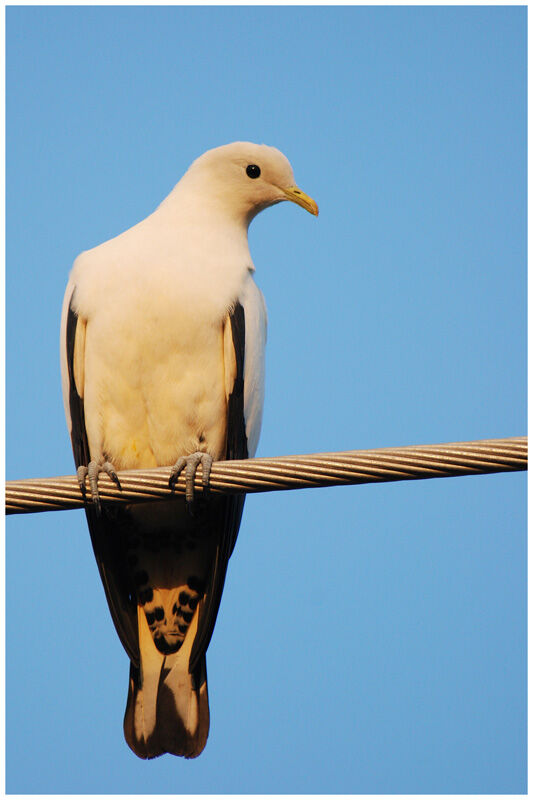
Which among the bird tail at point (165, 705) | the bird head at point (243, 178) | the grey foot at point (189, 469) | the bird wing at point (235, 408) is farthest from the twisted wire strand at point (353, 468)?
the bird head at point (243, 178)

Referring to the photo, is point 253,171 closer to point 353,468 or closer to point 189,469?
point 189,469

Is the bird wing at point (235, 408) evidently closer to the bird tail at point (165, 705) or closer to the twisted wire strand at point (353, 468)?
the bird tail at point (165, 705)

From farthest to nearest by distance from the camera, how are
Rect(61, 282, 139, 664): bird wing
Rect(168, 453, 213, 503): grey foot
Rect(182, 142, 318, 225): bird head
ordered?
Rect(182, 142, 318, 225): bird head, Rect(61, 282, 139, 664): bird wing, Rect(168, 453, 213, 503): grey foot

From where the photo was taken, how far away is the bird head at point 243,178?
5.71 metres

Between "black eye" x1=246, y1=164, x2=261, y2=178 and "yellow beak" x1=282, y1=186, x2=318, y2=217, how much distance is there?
8.3 inches

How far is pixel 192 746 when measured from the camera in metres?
4.95

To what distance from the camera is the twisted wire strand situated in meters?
3.49

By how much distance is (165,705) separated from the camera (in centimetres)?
500

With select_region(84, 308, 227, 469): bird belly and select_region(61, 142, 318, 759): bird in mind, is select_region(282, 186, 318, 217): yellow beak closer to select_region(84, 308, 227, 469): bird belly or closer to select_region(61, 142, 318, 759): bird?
select_region(61, 142, 318, 759): bird

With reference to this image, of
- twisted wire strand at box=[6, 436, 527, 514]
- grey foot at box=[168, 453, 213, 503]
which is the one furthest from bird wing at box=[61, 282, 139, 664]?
twisted wire strand at box=[6, 436, 527, 514]

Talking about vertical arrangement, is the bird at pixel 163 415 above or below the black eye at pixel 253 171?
below

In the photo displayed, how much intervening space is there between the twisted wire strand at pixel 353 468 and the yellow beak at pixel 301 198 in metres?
2.73

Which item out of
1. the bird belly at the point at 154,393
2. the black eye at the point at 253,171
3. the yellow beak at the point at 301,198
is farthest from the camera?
the yellow beak at the point at 301,198

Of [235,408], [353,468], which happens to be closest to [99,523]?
[235,408]
